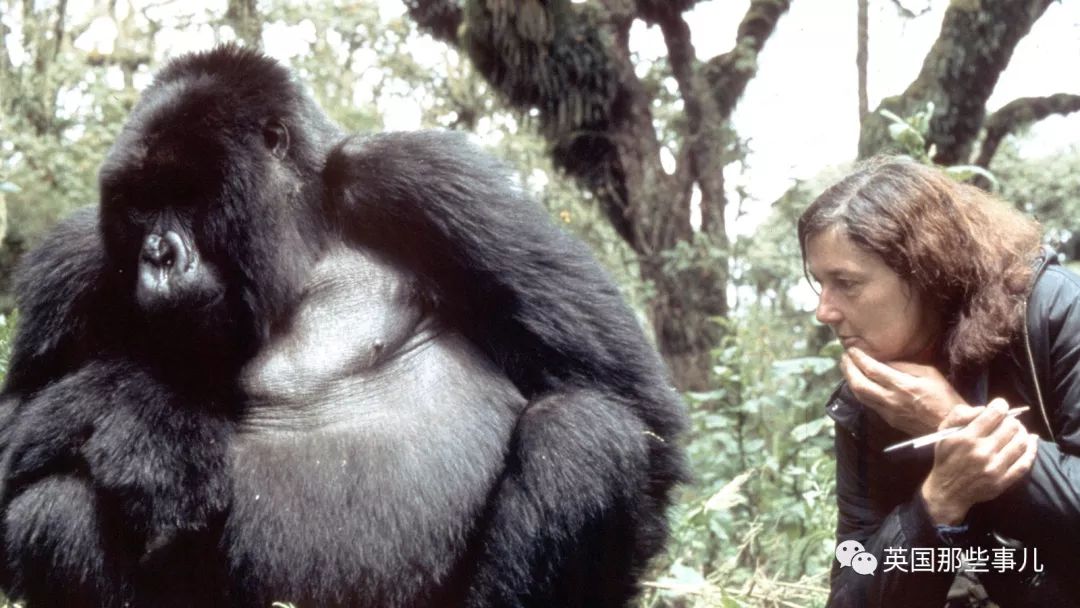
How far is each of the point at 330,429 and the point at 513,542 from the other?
1.48 ft

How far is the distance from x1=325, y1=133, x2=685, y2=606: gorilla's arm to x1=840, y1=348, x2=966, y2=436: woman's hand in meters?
0.48

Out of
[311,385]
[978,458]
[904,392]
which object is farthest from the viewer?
[311,385]

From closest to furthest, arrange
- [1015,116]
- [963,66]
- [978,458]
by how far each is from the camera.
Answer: [978,458] < [963,66] < [1015,116]

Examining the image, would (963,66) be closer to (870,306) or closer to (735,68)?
(735,68)

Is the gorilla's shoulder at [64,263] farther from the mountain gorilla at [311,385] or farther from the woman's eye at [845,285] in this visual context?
the woman's eye at [845,285]

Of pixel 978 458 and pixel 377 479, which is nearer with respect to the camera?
pixel 978 458

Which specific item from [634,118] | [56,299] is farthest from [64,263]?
[634,118]

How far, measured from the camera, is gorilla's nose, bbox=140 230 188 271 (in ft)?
7.10

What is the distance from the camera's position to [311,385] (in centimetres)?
235

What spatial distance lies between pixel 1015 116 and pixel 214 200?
543 cm

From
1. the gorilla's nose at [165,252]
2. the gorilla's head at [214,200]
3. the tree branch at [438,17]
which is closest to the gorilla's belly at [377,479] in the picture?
the gorilla's head at [214,200]

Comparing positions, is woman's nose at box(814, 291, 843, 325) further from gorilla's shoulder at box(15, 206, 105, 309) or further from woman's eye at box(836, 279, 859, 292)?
gorilla's shoulder at box(15, 206, 105, 309)

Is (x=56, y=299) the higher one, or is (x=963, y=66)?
(x=963, y=66)

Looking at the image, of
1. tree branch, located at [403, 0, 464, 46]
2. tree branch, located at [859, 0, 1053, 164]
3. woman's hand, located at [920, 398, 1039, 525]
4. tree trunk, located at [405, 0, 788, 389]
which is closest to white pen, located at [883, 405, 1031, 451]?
woman's hand, located at [920, 398, 1039, 525]
